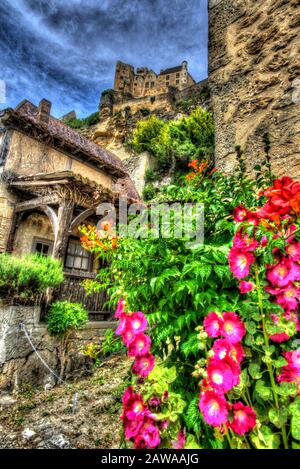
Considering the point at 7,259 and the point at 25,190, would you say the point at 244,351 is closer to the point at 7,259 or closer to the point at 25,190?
the point at 7,259

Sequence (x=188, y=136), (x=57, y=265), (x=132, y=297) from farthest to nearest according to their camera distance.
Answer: (x=188, y=136) → (x=57, y=265) → (x=132, y=297)

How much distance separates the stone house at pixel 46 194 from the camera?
6914 millimetres

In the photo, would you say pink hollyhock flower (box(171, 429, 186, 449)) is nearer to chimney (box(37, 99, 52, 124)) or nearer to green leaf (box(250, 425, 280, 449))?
green leaf (box(250, 425, 280, 449))

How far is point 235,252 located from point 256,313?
0.25 meters

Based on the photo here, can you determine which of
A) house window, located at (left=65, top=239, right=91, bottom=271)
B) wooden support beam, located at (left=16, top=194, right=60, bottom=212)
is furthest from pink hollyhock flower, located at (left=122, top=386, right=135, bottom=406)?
house window, located at (left=65, top=239, right=91, bottom=271)

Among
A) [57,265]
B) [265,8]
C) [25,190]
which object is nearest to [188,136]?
[25,190]

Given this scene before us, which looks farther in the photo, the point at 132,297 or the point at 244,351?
the point at 132,297

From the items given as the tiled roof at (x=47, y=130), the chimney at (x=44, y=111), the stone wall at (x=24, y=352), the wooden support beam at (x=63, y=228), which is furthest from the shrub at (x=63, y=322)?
the chimney at (x=44, y=111)

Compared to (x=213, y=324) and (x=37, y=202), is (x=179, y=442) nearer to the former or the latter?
(x=213, y=324)

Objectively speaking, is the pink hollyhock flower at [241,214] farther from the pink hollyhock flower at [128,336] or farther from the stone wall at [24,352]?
the stone wall at [24,352]

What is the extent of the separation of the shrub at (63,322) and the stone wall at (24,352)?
12 centimetres

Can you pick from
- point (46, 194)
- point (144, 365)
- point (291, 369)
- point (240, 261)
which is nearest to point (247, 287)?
point (240, 261)

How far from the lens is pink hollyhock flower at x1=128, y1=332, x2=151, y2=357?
1126 millimetres
